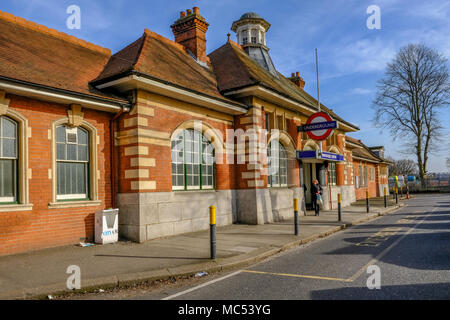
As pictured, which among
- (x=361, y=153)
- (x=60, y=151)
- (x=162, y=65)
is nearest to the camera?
(x=60, y=151)

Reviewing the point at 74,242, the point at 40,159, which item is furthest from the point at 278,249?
the point at 40,159

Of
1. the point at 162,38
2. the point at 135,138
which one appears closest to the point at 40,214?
the point at 135,138

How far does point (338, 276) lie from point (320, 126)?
10.2 metres

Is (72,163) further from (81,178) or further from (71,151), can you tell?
(81,178)

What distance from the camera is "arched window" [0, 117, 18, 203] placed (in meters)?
8.10

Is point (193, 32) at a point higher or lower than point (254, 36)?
lower

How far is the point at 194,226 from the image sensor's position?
11.7m

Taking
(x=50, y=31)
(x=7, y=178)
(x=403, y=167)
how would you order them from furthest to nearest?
(x=403, y=167) → (x=50, y=31) → (x=7, y=178)

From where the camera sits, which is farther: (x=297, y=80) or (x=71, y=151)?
(x=297, y=80)

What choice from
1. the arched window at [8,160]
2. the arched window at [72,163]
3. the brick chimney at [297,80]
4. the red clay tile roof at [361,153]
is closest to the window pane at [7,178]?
the arched window at [8,160]

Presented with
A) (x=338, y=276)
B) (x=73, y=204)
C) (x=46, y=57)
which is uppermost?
(x=46, y=57)

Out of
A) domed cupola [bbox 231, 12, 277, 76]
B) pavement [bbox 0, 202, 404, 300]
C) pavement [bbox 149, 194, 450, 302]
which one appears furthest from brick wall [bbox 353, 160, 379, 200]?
pavement [bbox 149, 194, 450, 302]

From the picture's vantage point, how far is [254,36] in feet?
67.7
